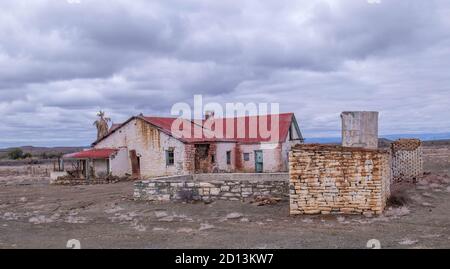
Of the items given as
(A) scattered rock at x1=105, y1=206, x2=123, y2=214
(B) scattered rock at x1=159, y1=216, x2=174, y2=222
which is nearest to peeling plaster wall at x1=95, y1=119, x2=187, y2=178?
(A) scattered rock at x1=105, y1=206, x2=123, y2=214

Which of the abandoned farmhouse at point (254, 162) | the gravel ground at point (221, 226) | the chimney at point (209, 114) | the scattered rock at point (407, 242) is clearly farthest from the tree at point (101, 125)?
the scattered rock at point (407, 242)

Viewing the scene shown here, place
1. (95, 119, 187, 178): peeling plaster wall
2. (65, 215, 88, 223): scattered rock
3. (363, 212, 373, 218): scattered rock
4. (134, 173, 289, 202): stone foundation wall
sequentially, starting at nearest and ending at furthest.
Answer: (363, 212, 373, 218): scattered rock → (65, 215, 88, 223): scattered rock → (134, 173, 289, 202): stone foundation wall → (95, 119, 187, 178): peeling plaster wall

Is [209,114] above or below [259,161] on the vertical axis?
above

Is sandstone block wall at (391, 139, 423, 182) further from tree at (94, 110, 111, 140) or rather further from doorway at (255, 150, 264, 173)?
tree at (94, 110, 111, 140)

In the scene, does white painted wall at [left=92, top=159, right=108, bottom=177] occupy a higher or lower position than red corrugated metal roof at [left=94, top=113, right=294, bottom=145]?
lower

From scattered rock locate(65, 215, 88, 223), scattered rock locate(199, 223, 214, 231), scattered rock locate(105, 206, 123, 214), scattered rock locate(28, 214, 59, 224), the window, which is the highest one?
the window

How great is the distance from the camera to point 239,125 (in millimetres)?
36938

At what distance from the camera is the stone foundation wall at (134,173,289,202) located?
1533 centimetres

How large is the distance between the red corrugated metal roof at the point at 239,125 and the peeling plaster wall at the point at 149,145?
452mm

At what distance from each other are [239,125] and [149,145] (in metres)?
8.87

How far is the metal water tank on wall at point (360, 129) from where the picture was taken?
13352 mm

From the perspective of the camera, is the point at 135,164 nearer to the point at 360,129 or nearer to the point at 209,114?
the point at 209,114

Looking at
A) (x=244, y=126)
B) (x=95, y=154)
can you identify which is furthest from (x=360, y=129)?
(x=244, y=126)

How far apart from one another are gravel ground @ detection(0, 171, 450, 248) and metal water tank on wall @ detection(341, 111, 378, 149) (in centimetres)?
200
